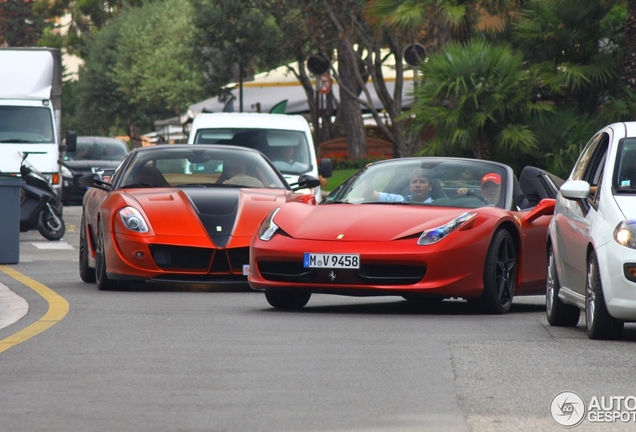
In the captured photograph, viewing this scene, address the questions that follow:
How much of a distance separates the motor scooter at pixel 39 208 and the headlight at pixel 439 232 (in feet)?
41.4

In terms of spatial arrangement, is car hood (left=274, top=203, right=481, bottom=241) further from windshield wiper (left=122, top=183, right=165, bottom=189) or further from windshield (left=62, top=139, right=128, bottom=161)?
windshield (left=62, top=139, right=128, bottom=161)

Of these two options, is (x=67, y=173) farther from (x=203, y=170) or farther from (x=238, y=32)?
(x=203, y=170)

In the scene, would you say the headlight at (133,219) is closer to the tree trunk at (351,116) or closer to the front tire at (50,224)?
the front tire at (50,224)

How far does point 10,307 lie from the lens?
11.8 metres

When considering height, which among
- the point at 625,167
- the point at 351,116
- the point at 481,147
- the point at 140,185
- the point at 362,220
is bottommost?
the point at 351,116

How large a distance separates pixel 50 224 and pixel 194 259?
Result: 10.5m

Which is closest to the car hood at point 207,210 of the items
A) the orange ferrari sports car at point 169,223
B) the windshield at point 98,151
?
the orange ferrari sports car at point 169,223

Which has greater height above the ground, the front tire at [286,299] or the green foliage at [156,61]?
the front tire at [286,299]

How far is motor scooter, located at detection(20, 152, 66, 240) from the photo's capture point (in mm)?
22859

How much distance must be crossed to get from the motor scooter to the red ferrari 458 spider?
11276 mm

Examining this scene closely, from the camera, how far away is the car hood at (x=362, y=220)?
36.7ft

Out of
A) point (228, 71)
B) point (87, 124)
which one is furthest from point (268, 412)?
point (87, 124)

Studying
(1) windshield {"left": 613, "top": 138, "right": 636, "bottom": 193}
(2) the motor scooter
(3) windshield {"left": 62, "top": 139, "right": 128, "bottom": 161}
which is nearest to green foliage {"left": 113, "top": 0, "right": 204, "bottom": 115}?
(3) windshield {"left": 62, "top": 139, "right": 128, "bottom": 161}

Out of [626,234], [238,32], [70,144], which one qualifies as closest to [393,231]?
[626,234]
